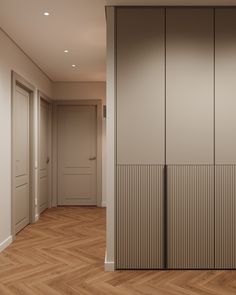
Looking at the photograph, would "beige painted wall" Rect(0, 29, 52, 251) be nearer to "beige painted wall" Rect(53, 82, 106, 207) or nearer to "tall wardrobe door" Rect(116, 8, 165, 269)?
"tall wardrobe door" Rect(116, 8, 165, 269)

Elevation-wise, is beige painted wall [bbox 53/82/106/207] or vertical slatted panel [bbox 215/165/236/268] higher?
beige painted wall [bbox 53/82/106/207]

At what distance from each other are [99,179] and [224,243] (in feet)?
13.1

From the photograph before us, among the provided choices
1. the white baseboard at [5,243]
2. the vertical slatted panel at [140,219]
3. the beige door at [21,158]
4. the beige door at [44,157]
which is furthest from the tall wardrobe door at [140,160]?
the beige door at [44,157]

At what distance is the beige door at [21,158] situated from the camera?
464 centimetres

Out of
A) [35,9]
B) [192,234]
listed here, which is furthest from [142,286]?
[35,9]

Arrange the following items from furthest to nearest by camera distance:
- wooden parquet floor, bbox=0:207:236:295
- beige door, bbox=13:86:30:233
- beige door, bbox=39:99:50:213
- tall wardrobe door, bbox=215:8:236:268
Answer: beige door, bbox=39:99:50:213 < beige door, bbox=13:86:30:233 < tall wardrobe door, bbox=215:8:236:268 < wooden parquet floor, bbox=0:207:236:295

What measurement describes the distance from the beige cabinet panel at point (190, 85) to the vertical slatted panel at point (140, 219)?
32 cm

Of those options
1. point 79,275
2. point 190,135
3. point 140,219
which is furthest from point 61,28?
point 79,275

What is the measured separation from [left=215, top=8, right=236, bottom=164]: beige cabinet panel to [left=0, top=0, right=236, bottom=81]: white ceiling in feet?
0.60

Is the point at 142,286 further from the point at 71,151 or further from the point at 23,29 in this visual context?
the point at 71,151

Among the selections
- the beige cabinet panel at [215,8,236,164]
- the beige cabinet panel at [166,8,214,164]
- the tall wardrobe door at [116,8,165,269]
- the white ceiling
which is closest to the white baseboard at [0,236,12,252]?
the tall wardrobe door at [116,8,165,269]

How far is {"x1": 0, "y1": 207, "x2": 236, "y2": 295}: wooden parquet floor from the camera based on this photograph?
9.47ft

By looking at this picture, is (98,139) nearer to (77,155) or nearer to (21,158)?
(77,155)

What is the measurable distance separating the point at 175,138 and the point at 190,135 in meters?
0.16
